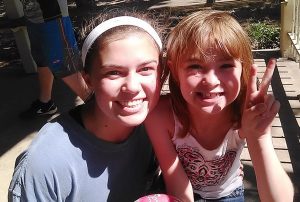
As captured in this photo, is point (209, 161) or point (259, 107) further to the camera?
point (209, 161)

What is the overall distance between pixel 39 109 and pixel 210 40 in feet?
9.66

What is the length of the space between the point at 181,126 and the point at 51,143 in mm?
560

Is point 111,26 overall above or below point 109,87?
above

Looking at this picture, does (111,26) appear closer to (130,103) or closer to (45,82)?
(130,103)

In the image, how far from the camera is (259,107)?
1.48m

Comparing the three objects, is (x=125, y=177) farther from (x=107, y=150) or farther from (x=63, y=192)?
(x=63, y=192)

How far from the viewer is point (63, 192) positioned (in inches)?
58.6

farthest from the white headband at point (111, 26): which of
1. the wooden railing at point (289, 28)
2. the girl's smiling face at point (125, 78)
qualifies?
the wooden railing at point (289, 28)

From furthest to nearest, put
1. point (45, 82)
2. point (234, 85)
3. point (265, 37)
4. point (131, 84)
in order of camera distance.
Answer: point (265, 37)
point (45, 82)
point (234, 85)
point (131, 84)

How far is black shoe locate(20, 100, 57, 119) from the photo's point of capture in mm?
4098

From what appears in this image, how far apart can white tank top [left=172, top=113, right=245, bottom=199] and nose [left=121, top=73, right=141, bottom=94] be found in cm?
37

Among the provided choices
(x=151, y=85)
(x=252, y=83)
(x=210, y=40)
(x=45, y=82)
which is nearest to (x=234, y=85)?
(x=252, y=83)

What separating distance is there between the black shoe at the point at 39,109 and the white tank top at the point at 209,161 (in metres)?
2.61

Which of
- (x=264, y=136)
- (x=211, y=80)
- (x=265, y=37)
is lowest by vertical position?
(x=265, y=37)
